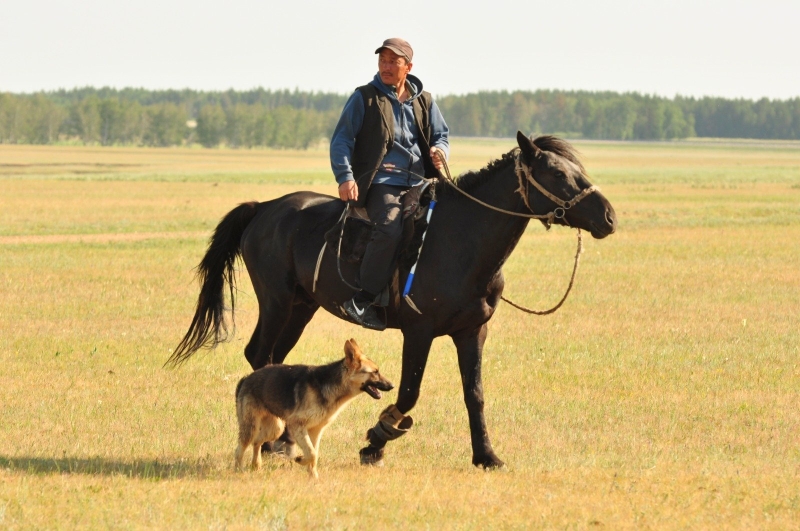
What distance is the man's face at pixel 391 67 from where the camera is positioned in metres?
8.94

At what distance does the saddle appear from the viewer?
896 centimetres

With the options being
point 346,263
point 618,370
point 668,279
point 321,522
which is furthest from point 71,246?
point 321,522

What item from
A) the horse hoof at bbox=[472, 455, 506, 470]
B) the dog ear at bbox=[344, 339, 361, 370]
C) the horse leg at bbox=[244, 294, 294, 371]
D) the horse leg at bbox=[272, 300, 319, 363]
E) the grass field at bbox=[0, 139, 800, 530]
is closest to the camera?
the grass field at bbox=[0, 139, 800, 530]

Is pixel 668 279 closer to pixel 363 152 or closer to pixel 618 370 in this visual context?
pixel 618 370

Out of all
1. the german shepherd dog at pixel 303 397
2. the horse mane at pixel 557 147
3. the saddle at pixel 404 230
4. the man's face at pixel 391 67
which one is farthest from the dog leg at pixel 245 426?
the horse mane at pixel 557 147

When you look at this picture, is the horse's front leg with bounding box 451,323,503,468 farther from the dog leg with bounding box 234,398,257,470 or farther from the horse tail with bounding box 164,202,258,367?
the horse tail with bounding box 164,202,258,367

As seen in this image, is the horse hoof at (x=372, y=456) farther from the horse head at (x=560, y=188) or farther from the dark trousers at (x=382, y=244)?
the horse head at (x=560, y=188)

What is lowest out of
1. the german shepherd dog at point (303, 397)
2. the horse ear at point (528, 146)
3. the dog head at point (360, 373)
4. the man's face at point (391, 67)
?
the german shepherd dog at point (303, 397)

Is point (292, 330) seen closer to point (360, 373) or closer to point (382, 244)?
point (382, 244)

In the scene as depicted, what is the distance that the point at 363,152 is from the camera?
9.18m

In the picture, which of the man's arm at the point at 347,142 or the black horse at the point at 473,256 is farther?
the man's arm at the point at 347,142

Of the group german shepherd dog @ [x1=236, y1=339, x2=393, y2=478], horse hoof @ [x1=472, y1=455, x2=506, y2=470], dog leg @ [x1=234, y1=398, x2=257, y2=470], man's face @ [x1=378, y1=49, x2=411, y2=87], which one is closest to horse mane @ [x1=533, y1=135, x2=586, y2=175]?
man's face @ [x1=378, y1=49, x2=411, y2=87]

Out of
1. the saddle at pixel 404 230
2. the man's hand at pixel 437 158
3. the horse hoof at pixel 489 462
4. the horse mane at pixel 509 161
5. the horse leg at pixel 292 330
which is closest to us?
the horse mane at pixel 509 161

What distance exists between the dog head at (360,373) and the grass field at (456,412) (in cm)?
71
